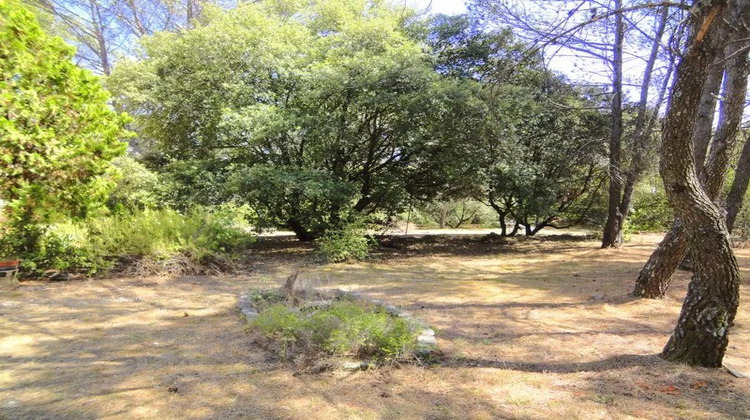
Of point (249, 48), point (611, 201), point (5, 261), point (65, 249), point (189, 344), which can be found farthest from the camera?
point (611, 201)

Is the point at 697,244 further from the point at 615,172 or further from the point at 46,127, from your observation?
the point at 615,172

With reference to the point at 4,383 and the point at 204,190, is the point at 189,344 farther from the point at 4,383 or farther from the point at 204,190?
the point at 204,190

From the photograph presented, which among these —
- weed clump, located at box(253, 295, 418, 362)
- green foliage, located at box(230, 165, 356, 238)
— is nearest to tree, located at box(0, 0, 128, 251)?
green foliage, located at box(230, 165, 356, 238)

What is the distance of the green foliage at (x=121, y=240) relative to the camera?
644cm

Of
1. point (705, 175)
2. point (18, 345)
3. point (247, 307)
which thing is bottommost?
point (18, 345)

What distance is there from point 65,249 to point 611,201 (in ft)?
38.6

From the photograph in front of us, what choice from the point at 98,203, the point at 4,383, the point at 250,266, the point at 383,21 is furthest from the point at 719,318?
the point at 383,21

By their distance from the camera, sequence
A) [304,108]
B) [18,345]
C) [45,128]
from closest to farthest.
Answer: [18,345]
[45,128]
[304,108]

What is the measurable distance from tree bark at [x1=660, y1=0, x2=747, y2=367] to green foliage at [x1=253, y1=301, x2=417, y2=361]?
81.9 inches

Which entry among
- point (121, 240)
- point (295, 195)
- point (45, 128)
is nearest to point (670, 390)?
point (121, 240)

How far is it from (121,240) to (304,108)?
17.2 ft

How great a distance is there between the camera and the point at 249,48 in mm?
10297

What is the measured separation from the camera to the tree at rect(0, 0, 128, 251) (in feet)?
18.5

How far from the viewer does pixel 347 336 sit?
3191mm
